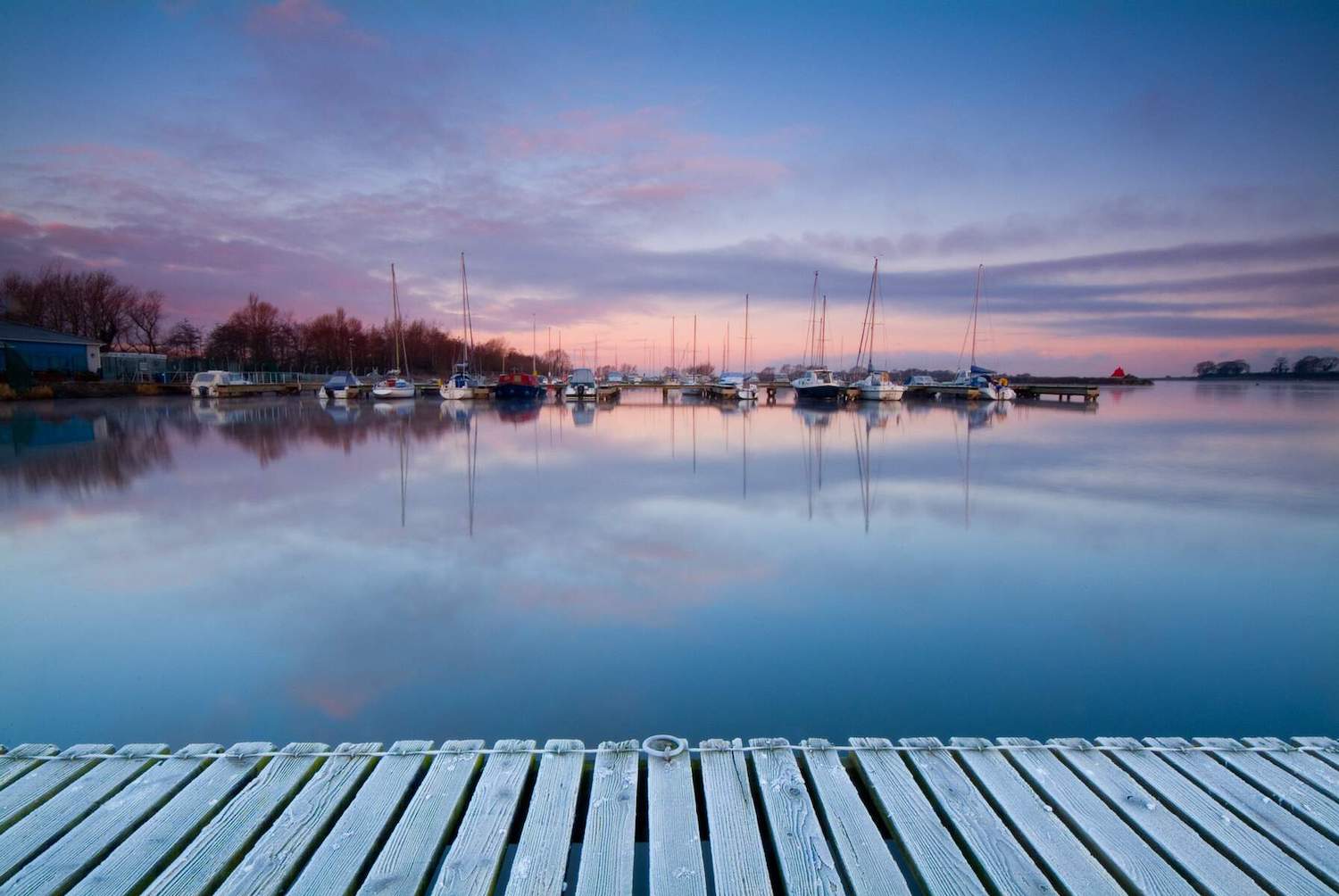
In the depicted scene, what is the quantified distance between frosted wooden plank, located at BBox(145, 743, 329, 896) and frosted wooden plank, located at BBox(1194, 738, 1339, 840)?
3.48 metres

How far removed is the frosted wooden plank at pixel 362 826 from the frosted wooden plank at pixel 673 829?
0.86 meters

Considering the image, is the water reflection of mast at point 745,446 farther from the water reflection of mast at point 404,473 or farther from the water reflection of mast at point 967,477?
the water reflection of mast at point 404,473

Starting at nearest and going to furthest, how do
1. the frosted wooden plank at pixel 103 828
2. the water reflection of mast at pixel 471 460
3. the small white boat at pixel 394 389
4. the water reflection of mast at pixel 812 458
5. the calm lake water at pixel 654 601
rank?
the frosted wooden plank at pixel 103 828 → the calm lake water at pixel 654 601 → the water reflection of mast at pixel 471 460 → the water reflection of mast at pixel 812 458 → the small white boat at pixel 394 389

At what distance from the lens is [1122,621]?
5.44 m

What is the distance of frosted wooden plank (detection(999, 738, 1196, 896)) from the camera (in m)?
2.07

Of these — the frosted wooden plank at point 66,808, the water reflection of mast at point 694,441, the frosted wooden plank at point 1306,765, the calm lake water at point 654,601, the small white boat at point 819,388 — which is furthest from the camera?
the small white boat at point 819,388

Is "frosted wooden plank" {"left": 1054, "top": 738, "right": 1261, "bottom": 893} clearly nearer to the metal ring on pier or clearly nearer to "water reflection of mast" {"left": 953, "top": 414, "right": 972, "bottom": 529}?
the metal ring on pier

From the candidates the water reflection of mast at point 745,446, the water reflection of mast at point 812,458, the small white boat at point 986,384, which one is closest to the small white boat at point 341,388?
the water reflection of mast at point 745,446

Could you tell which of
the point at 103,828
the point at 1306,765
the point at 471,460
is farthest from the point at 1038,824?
the point at 471,460

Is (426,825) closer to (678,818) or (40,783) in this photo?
(678,818)

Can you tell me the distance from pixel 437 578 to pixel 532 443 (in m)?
11.4

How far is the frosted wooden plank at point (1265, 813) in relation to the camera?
217 cm

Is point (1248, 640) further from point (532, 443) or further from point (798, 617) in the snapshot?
point (532, 443)

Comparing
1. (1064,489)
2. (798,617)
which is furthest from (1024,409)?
(798,617)
